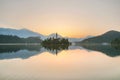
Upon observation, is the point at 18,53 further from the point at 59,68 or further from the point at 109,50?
the point at 59,68

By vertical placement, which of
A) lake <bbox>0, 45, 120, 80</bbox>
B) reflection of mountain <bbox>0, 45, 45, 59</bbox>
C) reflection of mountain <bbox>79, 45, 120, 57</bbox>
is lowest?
lake <bbox>0, 45, 120, 80</bbox>

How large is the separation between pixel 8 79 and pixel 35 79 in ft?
2.16

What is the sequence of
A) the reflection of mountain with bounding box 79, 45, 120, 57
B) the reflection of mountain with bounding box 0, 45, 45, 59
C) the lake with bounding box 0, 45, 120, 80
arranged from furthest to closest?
1. the reflection of mountain with bounding box 79, 45, 120, 57
2. the reflection of mountain with bounding box 0, 45, 45, 59
3. the lake with bounding box 0, 45, 120, 80

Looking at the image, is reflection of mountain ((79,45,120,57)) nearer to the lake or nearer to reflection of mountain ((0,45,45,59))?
the lake

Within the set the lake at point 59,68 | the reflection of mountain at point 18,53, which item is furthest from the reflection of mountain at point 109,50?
the reflection of mountain at point 18,53

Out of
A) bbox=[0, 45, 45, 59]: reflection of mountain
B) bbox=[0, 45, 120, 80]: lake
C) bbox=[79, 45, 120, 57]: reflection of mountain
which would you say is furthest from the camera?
bbox=[79, 45, 120, 57]: reflection of mountain

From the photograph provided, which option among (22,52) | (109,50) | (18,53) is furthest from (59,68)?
(109,50)

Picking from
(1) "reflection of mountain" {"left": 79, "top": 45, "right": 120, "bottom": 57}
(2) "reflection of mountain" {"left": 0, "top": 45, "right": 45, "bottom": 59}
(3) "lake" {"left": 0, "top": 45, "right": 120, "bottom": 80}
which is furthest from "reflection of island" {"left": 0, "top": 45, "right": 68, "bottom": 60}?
(1) "reflection of mountain" {"left": 79, "top": 45, "right": 120, "bottom": 57}

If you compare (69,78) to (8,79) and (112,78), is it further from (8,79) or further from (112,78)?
(8,79)

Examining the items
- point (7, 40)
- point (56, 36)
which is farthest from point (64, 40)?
point (7, 40)

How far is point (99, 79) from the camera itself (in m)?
→ 6.45

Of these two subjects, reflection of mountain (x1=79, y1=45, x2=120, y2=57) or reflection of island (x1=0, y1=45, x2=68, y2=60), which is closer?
reflection of island (x1=0, y1=45, x2=68, y2=60)

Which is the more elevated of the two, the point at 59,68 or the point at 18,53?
the point at 18,53

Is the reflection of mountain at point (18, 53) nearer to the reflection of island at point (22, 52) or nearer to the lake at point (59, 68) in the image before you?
the reflection of island at point (22, 52)
